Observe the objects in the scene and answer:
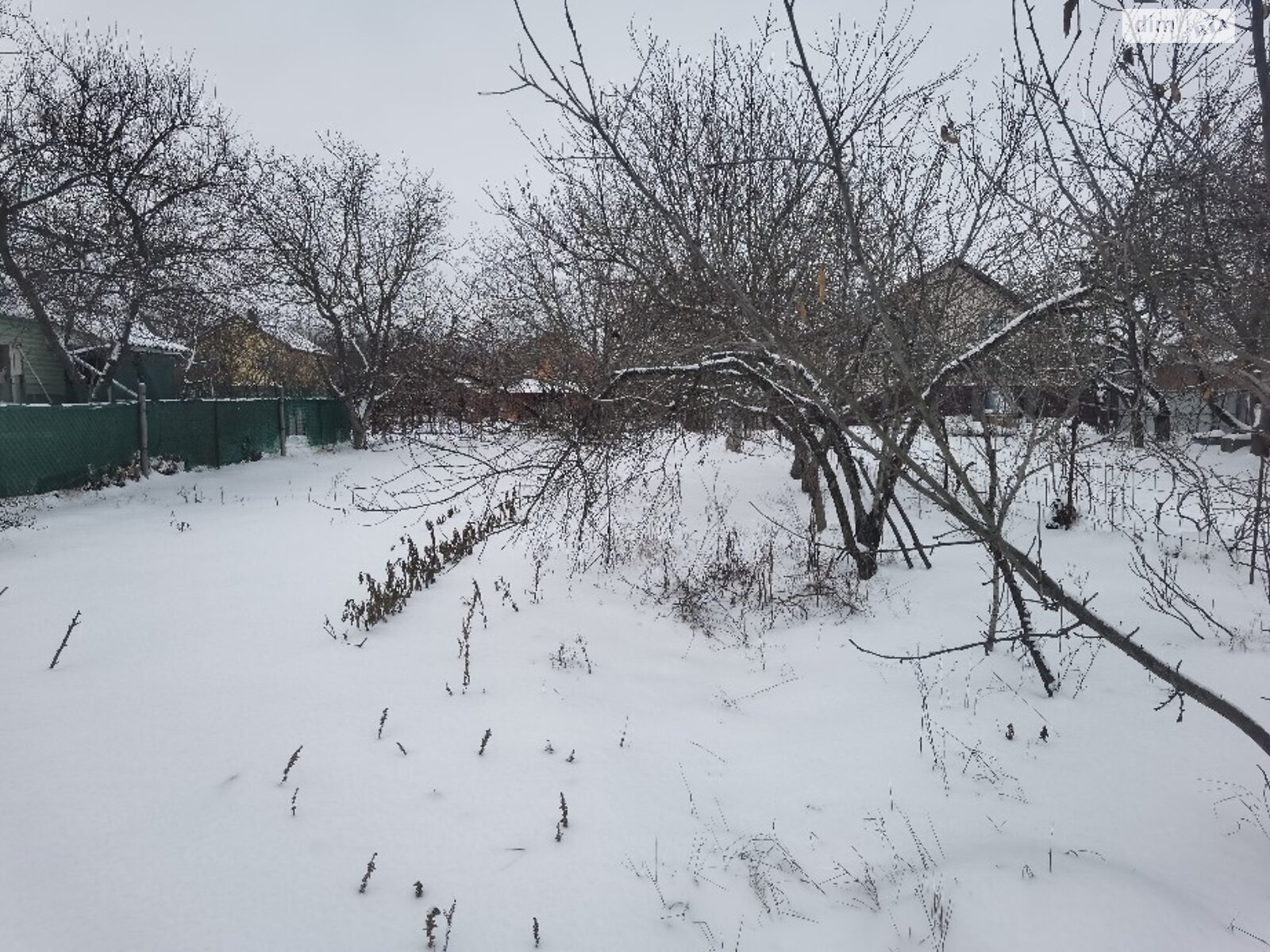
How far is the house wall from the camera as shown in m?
18.0

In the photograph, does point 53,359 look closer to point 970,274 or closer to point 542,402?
point 542,402

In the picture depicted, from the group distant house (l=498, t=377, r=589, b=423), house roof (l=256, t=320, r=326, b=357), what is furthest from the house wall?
distant house (l=498, t=377, r=589, b=423)

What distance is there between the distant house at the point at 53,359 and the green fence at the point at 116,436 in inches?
118

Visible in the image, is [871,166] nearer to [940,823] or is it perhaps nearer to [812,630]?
[812,630]

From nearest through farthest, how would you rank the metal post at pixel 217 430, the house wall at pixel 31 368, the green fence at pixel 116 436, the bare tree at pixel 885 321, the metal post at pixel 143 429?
the bare tree at pixel 885 321 → the green fence at pixel 116 436 → the metal post at pixel 143 429 → the metal post at pixel 217 430 → the house wall at pixel 31 368

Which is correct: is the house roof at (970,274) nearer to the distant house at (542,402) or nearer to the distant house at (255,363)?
the distant house at (542,402)

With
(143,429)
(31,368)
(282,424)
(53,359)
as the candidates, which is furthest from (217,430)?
(53,359)

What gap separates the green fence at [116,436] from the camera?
32.0ft

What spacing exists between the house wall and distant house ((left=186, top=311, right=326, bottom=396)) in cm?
389

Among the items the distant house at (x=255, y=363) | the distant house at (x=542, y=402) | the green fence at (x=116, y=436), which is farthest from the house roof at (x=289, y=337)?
the distant house at (x=542, y=402)

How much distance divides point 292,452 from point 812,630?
17.0 metres

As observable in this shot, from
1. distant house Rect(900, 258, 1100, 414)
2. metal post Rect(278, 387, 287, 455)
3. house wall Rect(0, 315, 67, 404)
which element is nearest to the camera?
distant house Rect(900, 258, 1100, 414)

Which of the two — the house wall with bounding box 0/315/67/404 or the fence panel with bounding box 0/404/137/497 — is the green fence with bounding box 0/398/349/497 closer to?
the fence panel with bounding box 0/404/137/497

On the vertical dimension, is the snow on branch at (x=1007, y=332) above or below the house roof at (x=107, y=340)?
below
